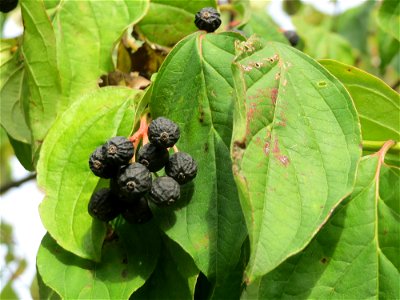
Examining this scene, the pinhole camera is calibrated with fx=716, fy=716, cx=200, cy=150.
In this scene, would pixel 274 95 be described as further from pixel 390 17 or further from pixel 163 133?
pixel 390 17

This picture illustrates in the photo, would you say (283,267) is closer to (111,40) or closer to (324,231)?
(324,231)

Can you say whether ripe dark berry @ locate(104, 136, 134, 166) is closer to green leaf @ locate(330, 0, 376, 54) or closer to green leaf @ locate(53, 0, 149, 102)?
green leaf @ locate(53, 0, 149, 102)

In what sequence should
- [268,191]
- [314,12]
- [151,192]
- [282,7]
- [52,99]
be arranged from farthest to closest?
[314,12] < [282,7] < [52,99] < [151,192] < [268,191]

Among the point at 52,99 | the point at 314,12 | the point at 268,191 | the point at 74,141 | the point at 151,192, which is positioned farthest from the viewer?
the point at 314,12

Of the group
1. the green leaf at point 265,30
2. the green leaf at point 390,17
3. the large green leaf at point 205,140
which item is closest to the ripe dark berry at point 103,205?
the large green leaf at point 205,140

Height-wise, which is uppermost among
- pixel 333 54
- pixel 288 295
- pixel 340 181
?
pixel 340 181

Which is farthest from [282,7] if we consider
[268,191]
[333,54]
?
[268,191]

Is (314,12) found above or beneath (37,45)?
beneath

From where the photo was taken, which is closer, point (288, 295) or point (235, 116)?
point (235, 116)
